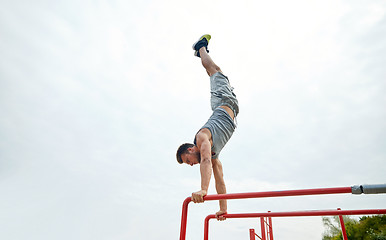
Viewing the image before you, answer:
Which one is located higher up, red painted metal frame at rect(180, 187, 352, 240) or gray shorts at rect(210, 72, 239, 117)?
gray shorts at rect(210, 72, 239, 117)

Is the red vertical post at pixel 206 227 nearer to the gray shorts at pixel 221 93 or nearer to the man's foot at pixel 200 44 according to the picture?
the gray shorts at pixel 221 93

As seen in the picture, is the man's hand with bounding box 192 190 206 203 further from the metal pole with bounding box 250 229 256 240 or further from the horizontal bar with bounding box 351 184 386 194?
the metal pole with bounding box 250 229 256 240

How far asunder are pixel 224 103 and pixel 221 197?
129 centimetres

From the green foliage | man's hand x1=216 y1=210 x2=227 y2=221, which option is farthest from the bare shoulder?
the green foliage

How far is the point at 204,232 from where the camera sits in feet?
8.46

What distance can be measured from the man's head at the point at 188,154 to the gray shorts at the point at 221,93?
590 millimetres

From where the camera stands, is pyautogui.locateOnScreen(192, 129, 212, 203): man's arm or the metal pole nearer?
pyautogui.locateOnScreen(192, 129, 212, 203): man's arm

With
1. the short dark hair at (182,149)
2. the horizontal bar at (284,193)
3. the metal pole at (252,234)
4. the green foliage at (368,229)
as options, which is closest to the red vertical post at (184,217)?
Result: the horizontal bar at (284,193)

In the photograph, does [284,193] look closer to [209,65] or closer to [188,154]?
[188,154]

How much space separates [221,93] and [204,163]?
95 cm

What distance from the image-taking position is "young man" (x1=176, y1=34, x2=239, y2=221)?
2.26 m

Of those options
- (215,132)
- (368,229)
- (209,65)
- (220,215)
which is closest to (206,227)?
(220,215)

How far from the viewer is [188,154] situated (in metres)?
2.55

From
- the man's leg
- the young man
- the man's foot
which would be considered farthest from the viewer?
the man's foot
